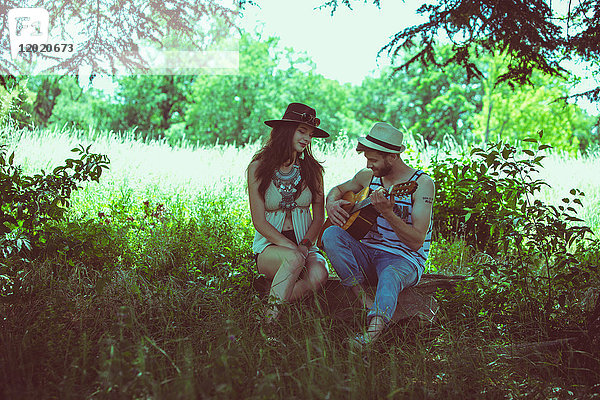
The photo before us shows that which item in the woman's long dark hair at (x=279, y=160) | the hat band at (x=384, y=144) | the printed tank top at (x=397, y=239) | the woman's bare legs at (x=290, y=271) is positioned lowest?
the woman's bare legs at (x=290, y=271)

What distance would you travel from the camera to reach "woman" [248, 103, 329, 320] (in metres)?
3.81

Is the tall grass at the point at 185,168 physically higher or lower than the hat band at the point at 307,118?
lower

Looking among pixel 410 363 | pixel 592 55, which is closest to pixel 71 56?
pixel 410 363

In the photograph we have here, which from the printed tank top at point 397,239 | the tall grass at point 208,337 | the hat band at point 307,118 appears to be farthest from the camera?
the hat band at point 307,118

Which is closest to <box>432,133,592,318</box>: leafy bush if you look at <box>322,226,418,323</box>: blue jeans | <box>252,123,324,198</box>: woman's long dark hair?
<box>322,226,418,323</box>: blue jeans

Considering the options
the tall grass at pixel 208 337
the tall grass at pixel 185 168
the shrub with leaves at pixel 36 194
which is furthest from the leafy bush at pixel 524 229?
the shrub with leaves at pixel 36 194

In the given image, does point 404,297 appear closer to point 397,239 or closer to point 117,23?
point 397,239

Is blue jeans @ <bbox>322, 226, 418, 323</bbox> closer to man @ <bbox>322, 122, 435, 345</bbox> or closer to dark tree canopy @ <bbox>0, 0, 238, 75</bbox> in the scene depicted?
man @ <bbox>322, 122, 435, 345</bbox>

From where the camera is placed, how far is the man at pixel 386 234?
3.51 metres

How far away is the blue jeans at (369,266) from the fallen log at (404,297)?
12 cm

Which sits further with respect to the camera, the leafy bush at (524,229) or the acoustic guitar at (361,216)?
the acoustic guitar at (361,216)

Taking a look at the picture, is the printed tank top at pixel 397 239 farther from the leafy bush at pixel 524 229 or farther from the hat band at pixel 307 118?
the hat band at pixel 307 118

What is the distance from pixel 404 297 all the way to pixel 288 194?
1.09m

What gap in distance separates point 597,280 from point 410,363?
2.14 meters
